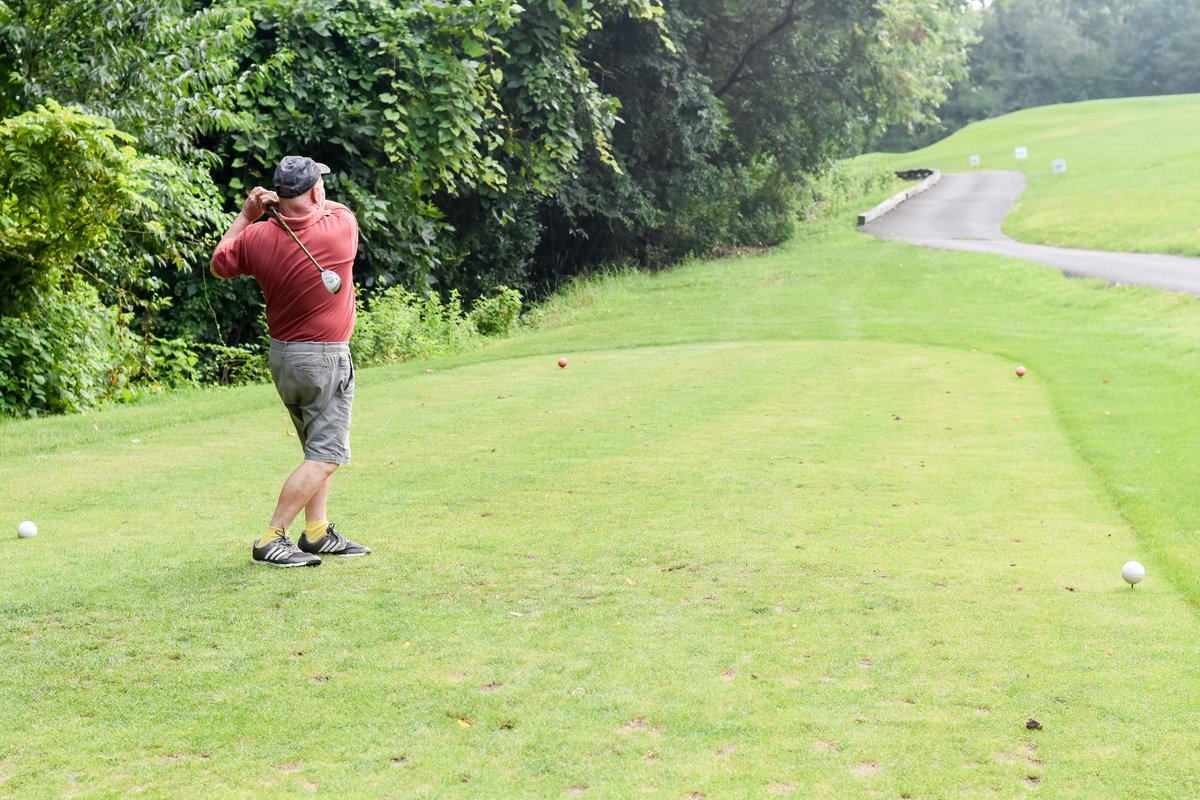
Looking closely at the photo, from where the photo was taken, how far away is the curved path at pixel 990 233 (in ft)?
82.5

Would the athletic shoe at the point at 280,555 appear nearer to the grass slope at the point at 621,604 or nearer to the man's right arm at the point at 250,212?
the grass slope at the point at 621,604

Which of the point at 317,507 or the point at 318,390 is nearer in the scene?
the point at 318,390

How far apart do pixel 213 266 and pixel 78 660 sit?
2.17m

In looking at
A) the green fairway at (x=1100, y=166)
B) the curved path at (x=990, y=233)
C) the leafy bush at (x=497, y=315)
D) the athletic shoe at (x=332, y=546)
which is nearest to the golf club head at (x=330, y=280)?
the athletic shoe at (x=332, y=546)

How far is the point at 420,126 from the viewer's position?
19188 millimetres

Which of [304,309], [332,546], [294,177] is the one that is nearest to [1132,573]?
[332,546]

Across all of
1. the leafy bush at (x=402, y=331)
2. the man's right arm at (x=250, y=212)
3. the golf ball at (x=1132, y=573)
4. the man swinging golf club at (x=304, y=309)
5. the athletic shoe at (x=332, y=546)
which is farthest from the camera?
the leafy bush at (x=402, y=331)

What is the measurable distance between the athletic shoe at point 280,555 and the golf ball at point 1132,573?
411 centimetres

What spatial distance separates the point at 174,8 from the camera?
47.7 ft

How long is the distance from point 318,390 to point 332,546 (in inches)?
34.3

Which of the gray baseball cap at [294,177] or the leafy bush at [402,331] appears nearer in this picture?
the gray baseball cap at [294,177]

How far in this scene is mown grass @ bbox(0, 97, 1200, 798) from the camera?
4082 mm

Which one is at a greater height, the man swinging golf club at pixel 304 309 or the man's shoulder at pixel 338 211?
the man's shoulder at pixel 338 211

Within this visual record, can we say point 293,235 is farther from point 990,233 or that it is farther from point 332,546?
point 990,233
